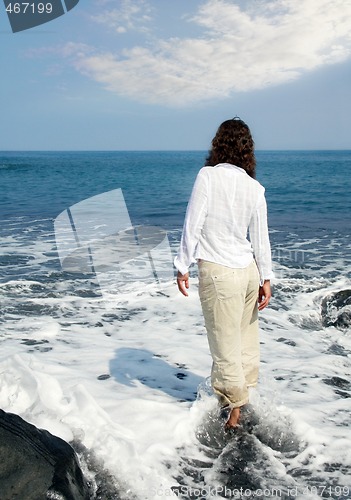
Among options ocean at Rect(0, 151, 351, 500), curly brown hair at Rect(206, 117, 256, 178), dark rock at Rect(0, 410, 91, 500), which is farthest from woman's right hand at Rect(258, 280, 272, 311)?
dark rock at Rect(0, 410, 91, 500)

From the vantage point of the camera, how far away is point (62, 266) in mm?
9961

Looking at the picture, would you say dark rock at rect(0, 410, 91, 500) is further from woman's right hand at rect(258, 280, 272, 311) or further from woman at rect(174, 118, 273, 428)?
woman's right hand at rect(258, 280, 272, 311)

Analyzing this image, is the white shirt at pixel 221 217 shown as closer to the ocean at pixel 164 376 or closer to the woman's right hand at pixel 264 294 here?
the woman's right hand at pixel 264 294

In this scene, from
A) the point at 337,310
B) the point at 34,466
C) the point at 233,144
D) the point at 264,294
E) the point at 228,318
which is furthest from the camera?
the point at 337,310

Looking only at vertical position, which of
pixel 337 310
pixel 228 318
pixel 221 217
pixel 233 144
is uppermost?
pixel 233 144

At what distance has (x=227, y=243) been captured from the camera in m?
3.34

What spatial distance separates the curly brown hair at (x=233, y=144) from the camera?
3.28 meters

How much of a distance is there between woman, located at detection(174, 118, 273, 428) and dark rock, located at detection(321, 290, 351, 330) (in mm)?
3623

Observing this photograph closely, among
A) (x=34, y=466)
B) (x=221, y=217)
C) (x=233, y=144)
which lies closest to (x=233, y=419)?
(x=221, y=217)

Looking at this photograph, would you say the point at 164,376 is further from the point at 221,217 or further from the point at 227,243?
the point at 221,217

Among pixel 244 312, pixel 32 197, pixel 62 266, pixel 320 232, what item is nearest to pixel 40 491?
pixel 244 312

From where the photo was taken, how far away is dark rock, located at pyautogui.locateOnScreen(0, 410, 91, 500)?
95.0 inches

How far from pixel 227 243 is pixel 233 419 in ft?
4.40

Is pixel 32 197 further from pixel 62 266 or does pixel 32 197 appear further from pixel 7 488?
pixel 7 488
